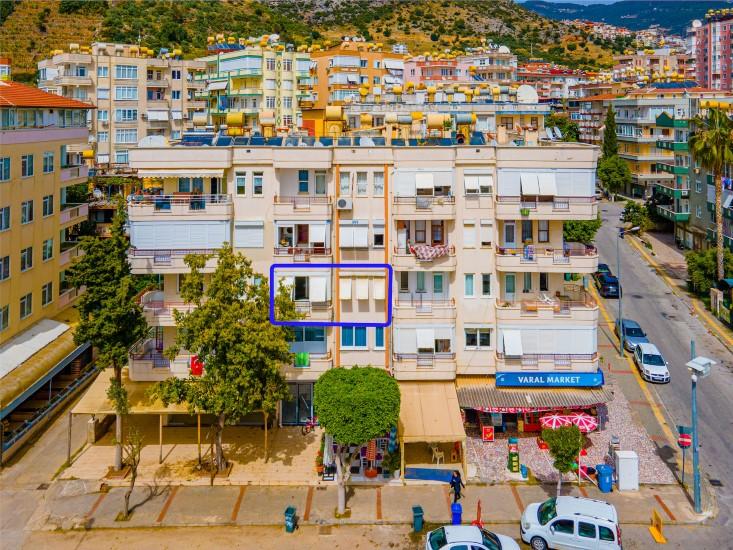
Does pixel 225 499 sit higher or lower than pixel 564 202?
lower

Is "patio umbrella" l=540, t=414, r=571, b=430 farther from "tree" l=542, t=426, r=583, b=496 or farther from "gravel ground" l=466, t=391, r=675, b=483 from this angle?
"tree" l=542, t=426, r=583, b=496

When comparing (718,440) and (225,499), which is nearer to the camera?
(225,499)

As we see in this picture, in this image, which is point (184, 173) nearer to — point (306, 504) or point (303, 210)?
point (303, 210)

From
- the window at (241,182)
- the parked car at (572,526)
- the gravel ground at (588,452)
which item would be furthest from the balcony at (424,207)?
the parked car at (572,526)

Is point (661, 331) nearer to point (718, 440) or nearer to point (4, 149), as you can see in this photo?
point (718, 440)

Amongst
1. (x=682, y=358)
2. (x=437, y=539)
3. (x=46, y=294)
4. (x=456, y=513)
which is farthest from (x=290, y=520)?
(x=682, y=358)

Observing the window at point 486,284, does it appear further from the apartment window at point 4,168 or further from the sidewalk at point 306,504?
the apartment window at point 4,168

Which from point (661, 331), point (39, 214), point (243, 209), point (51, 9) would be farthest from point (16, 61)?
point (661, 331)

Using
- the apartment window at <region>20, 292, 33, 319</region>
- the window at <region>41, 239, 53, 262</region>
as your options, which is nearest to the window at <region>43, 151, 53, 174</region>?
the window at <region>41, 239, 53, 262</region>
